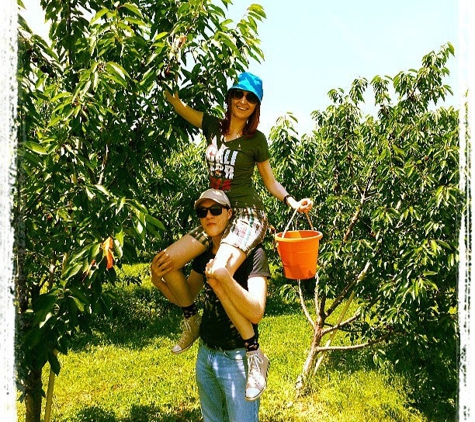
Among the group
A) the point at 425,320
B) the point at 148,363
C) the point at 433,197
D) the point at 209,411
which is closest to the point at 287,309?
the point at 148,363

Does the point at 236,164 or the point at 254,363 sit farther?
the point at 236,164

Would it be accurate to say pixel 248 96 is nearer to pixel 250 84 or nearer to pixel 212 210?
pixel 250 84

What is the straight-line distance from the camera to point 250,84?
2.62 metres

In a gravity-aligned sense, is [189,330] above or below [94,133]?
below

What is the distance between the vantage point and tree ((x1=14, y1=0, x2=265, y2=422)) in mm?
2170

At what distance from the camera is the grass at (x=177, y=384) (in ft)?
19.9

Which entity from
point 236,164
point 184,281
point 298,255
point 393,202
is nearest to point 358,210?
point 393,202

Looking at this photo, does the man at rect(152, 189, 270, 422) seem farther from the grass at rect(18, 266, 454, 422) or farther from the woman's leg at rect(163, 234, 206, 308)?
the grass at rect(18, 266, 454, 422)

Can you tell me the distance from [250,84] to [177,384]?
6.00m

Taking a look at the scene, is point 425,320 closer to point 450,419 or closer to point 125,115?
point 450,419

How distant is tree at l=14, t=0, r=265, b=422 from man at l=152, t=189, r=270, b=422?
0.36 m

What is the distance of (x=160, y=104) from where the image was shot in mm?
2576

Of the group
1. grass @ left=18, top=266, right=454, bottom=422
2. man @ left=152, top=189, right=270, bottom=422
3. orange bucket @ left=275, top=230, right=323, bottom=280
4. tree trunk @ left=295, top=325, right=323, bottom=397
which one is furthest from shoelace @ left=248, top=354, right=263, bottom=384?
tree trunk @ left=295, top=325, right=323, bottom=397

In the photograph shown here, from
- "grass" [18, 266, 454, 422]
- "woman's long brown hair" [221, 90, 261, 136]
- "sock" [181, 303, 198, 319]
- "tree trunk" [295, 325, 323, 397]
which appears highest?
"woman's long brown hair" [221, 90, 261, 136]
